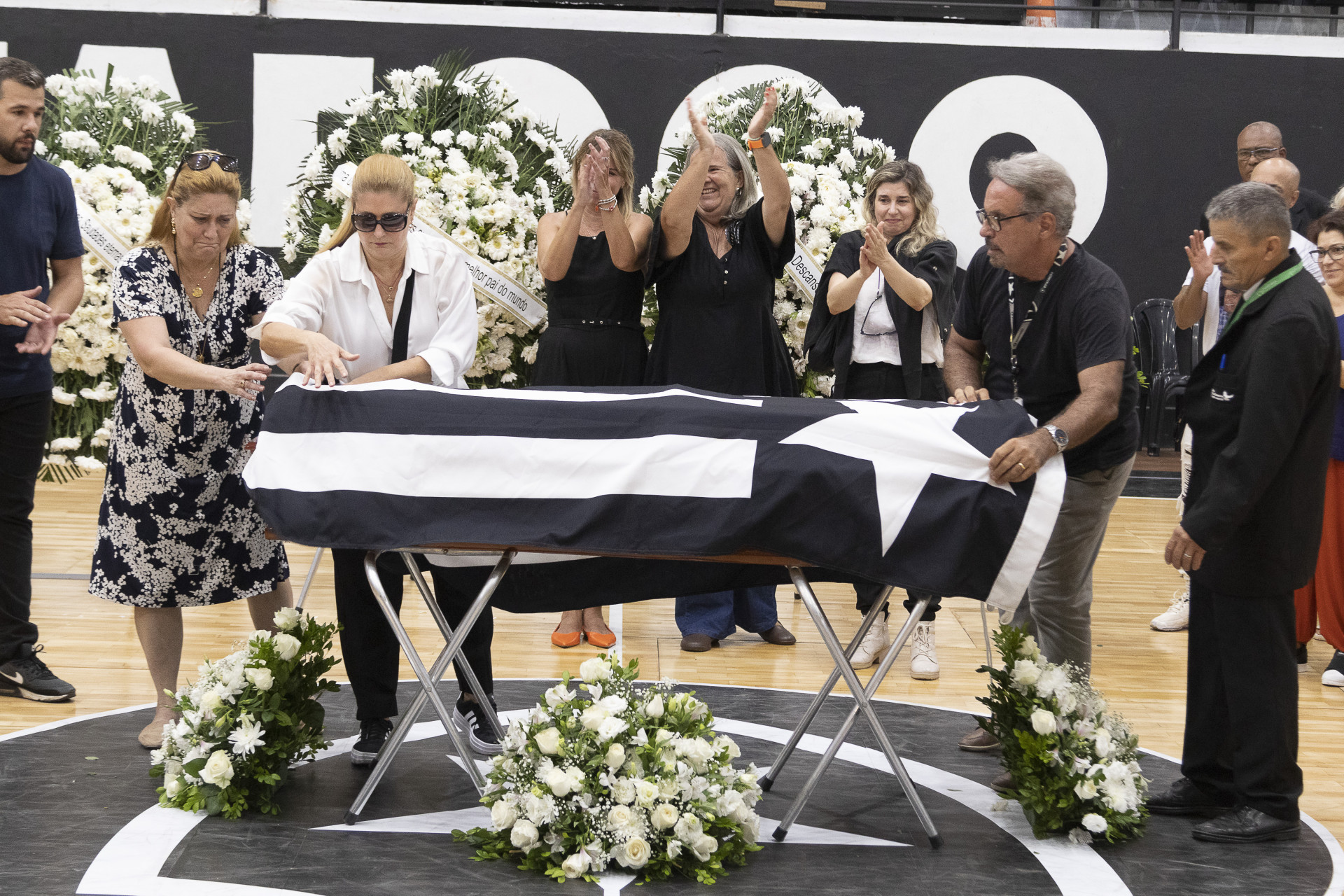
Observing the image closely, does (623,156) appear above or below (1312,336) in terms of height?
above

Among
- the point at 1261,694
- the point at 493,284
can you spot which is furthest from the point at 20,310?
the point at 1261,694

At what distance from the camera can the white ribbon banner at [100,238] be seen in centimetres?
419

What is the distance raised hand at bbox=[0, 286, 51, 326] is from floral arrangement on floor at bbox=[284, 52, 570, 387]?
1025mm

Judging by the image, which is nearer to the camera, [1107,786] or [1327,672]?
[1107,786]

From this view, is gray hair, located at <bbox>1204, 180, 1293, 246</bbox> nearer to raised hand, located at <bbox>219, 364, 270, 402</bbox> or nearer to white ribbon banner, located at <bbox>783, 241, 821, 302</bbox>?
white ribbon banner, located at <bbox>783, 241, 821, 302</bbox>

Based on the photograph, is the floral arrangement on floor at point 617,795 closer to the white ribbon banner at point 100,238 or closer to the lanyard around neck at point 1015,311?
the lanyard around neck at point 1015,311

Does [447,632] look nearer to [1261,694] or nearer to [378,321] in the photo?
[378,321]

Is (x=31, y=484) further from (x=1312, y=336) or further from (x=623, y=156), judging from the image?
(x=1312, y=336)

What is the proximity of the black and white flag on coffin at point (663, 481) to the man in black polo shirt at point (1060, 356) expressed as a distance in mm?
309

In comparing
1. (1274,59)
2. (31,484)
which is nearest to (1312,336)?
(31,484)

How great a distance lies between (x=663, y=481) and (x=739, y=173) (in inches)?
66.2

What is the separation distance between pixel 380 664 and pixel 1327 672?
2.93 meters

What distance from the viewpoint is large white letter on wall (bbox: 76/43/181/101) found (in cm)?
704

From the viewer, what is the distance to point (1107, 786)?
2.71 metres
